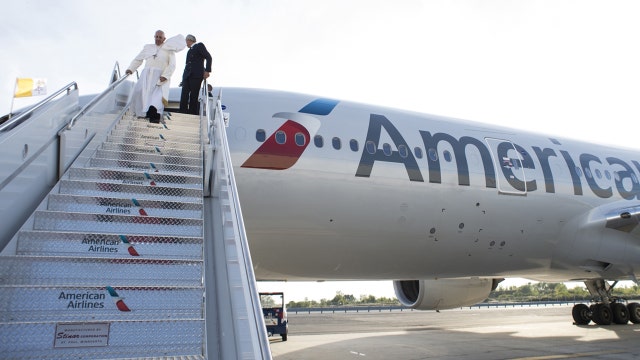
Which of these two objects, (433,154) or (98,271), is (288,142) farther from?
(98,271)

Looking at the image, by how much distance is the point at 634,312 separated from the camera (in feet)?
44.4

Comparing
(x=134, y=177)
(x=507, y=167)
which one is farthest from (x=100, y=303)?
(x=507, y=167)

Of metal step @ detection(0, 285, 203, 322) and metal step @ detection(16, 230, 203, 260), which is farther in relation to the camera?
metal step @ detection(16, 230, 203, 260)

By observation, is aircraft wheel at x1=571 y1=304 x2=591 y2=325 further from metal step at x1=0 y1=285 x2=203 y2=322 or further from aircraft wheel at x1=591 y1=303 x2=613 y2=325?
metal step at x1=0 y1=285 x2=203 y2=322

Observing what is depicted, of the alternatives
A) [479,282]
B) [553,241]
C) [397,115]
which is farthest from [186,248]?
[479,282]

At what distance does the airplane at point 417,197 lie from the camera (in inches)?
238

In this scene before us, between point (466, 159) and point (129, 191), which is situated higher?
point (466, 159)

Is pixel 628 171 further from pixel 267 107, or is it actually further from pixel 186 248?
pixel 186 248

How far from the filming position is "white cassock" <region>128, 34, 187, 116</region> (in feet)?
19.4

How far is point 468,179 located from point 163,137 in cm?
453

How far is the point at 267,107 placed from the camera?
6430 millimetres

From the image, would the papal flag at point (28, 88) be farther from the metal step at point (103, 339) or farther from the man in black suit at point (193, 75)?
the metal step at point (103, 339)

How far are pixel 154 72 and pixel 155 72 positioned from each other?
2cm

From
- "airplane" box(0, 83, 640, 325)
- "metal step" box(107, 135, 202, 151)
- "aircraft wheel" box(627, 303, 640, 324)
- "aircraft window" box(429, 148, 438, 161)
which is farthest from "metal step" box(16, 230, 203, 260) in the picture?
"aircraft wheel" box(627, 303, 640, 324)
